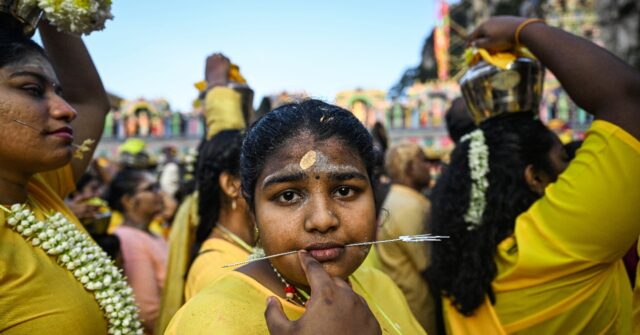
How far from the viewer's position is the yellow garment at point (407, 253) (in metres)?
3.98

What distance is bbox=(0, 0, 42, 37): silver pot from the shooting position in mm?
2010

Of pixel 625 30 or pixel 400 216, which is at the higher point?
pixel 625 30

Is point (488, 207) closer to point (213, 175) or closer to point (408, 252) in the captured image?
point (213, 175)

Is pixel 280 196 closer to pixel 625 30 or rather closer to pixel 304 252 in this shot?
pixel 304 252

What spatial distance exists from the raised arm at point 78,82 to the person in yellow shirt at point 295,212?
3.91 ft

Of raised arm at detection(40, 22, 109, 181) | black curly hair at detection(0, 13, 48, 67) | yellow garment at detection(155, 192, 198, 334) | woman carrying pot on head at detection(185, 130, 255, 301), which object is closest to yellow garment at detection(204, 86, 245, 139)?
woman carrying pot on head at detection(185, 130, 255, 301)

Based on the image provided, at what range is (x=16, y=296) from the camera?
166cm

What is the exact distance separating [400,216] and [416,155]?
1081 mm

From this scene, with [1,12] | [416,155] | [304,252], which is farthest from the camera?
[416,155]

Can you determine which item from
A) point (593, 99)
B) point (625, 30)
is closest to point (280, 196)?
point (593, 99)

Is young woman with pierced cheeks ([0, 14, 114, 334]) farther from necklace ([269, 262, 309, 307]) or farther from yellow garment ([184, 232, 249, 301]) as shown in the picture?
necklace ([269, 262, 309, 307])

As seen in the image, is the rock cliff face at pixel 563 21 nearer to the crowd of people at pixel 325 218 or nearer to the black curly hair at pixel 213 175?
the crowd of people at pixel 325 218

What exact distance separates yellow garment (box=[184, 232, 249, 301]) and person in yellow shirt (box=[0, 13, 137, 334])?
1.55ft

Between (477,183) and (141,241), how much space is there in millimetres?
2844
